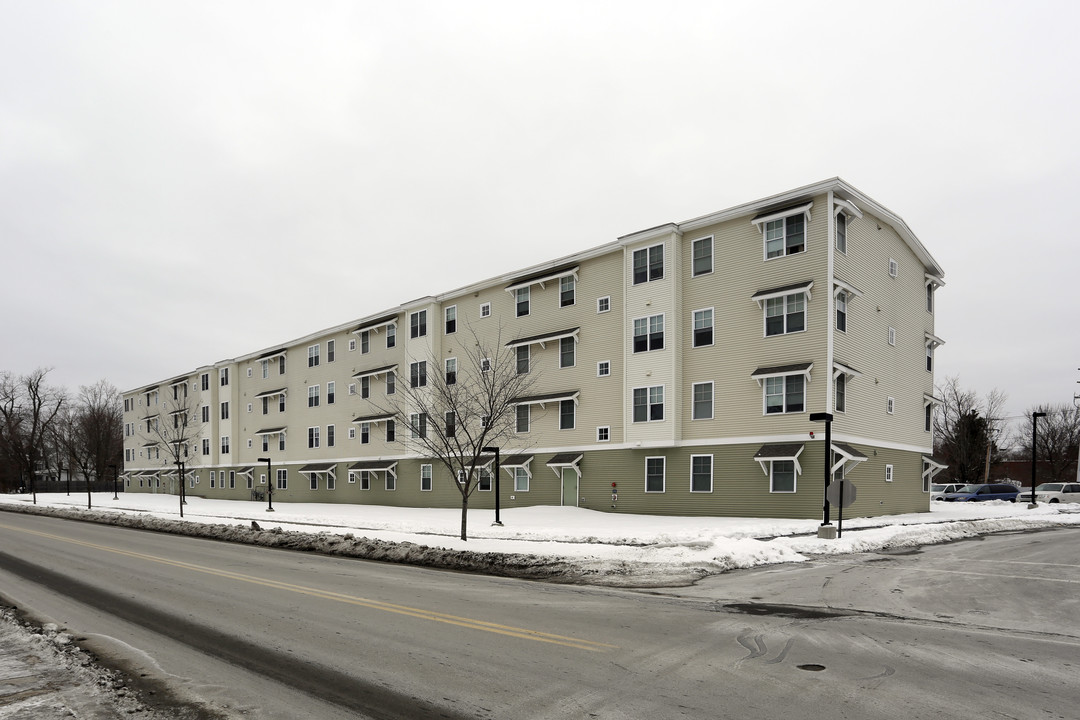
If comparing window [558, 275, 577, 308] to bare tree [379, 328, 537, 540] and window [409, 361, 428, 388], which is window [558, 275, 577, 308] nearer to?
bare tree [379, 328, 537, 540]

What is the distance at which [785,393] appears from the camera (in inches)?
1076

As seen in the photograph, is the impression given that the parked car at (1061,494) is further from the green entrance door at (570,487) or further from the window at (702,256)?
the green entrance door at (570,487)

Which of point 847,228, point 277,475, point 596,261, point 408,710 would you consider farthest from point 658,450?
point 277,475

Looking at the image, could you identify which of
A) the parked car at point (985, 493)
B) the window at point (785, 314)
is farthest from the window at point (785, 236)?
A: the parked car at point (985, 493)

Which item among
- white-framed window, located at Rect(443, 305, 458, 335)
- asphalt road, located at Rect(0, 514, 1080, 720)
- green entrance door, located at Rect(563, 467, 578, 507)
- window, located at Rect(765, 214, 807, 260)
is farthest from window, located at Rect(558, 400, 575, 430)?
asphalt road, located at Rect(0, 514, 1080, 720)

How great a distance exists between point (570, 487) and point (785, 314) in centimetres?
1340

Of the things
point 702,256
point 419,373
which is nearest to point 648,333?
point 702,256

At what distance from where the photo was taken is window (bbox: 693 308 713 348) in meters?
30.1

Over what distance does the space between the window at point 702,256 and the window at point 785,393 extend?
5.72m

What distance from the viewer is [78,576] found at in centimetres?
1506

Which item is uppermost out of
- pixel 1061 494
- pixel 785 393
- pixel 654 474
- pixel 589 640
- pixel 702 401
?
pixel 785 393

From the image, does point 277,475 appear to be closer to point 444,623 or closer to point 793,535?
point 793,535

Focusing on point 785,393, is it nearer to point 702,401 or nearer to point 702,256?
A: point 702,401

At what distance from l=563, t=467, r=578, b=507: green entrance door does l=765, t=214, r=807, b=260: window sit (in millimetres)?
13821
